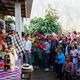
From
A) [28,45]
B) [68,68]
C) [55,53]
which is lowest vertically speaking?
[68,68]

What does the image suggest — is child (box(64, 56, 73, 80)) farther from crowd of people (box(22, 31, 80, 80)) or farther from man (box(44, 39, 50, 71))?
man (box(44, 39, 50, 71))

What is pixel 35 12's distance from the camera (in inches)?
3191

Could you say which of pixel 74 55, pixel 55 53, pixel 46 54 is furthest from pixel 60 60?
pixel 46 54

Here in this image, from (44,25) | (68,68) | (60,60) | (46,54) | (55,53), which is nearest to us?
(68,68)

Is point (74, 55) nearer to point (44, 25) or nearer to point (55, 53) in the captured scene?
point (55, 53)

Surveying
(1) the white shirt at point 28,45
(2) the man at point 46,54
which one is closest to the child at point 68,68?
(1) the white shirt at point 28,45

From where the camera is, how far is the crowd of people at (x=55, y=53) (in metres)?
13.6

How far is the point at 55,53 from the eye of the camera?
643 inches

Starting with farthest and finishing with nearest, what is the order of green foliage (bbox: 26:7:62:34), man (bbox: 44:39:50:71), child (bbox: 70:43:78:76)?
green foliage (bbox: 26:7:62:34) → man (bbox: 44:39:50:71) → child (bbox: 70:43:78:76)

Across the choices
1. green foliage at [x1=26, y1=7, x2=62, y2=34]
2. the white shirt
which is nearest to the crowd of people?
the white shirt

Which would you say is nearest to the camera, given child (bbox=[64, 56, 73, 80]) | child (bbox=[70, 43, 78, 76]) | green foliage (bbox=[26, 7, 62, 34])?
child (bbox=[64, 56, 73, 80])

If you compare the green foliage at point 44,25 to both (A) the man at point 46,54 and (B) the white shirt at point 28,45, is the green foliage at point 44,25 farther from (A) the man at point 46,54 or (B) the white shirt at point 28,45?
(B) the white shirt at point 28,45

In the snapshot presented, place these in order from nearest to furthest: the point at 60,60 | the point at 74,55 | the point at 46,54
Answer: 1. the point at 74,55
2. the point at 60,60
3. the point at 46,54

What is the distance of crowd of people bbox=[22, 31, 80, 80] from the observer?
44.6ft
